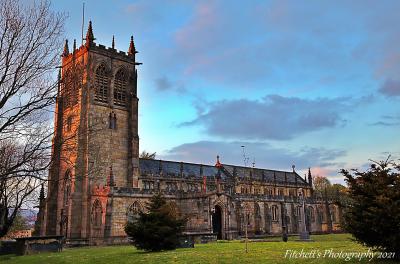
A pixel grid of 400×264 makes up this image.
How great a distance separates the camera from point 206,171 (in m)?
73.3

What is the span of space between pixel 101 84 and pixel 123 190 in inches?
675

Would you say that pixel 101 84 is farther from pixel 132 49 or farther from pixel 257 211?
pixel 257 211

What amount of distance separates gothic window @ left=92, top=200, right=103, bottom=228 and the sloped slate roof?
481 inches

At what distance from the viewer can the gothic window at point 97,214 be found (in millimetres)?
47312

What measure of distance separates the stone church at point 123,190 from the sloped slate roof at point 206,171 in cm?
24

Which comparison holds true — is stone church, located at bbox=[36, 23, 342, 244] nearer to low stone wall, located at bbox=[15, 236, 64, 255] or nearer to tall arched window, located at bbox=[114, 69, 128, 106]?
tall arched window, located at bbox=[114, 69, 128, 106]

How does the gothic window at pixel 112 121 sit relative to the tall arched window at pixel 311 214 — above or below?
above

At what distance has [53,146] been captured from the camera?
52.0ft

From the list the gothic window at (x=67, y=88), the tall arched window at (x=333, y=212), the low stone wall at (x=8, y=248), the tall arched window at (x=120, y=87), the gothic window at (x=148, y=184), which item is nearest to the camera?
the gothic window at (x=67, y=88)

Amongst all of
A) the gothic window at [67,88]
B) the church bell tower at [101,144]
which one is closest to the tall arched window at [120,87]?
the church bell tower at [101,144]

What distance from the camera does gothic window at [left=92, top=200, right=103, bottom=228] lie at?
47312 millimetres

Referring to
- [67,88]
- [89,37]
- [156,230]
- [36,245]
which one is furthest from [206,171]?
[67,88]

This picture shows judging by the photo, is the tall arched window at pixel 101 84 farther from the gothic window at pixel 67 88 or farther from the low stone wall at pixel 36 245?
the gothic window at pixel 67 88

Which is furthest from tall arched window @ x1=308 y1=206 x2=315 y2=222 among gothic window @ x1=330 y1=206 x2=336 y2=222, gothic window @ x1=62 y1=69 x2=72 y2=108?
gothic window @ x1=62 y1=69 x2=72 y2=108
